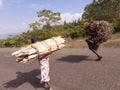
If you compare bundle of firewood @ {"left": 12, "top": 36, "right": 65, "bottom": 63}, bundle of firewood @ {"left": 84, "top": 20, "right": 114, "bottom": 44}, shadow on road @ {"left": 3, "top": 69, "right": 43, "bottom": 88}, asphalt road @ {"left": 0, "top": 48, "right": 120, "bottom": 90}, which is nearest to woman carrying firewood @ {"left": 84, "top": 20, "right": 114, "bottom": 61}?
bundle of firewood @ {"left": 84, "top": 20, "right": 114, "bottom": 44}

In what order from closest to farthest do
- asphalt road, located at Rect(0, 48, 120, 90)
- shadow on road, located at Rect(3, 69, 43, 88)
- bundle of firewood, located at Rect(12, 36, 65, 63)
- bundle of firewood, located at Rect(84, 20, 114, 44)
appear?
bundle of firewood, located at Rect(12, 36, 65, 63) < asphalt road, located at Rect(0, 48, 120, 90) < shadow on road, located at Rect(3, 69, 43, 88) < bundle of firewood, located at Rect(84, 20, 114, 44)

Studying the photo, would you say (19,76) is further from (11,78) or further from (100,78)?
(100,78)

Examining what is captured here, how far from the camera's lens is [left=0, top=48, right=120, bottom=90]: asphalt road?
8.77 metres

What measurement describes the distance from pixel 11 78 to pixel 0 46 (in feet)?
63.5

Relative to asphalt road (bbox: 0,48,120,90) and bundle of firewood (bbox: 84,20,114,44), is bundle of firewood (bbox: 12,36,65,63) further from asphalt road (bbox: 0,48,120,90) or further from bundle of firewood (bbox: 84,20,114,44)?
bundle of firewood (bbox: 84,20,114,44)

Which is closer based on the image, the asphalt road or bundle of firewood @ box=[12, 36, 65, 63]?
bundle of firewood @ box=[12, 36, 65, 63]

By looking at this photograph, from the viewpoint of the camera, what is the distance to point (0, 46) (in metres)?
30.3

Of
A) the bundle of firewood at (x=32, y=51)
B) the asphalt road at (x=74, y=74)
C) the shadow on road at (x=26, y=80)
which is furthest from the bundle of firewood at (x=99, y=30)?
the bundle of firewood at (x=32, y=51)

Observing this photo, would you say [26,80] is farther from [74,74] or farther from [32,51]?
[32,51]

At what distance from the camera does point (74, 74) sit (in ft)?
33.8

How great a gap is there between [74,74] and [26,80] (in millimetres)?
1807

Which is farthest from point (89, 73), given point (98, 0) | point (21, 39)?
point (98, 0)

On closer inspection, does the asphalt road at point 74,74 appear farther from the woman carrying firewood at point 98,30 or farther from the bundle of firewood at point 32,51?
the bundle of firewood at point 32,51

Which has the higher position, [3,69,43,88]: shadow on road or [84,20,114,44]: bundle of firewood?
[84,20,114,44]: bundle of firewood
